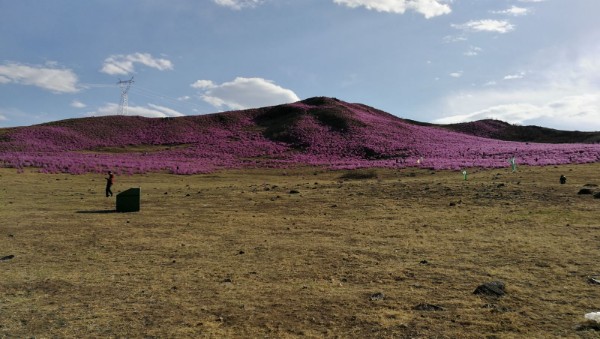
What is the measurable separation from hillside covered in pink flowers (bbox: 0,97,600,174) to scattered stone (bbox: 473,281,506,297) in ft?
115

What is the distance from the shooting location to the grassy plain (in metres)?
8.47

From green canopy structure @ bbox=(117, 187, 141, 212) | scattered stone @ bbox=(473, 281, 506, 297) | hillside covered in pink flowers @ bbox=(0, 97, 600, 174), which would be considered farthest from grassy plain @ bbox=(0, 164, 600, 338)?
hillside covered in pink flowers @ bbox=(0, 97, 600, 174)

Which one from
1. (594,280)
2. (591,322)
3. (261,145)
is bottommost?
(591,322)

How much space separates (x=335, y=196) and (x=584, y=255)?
53.8ft

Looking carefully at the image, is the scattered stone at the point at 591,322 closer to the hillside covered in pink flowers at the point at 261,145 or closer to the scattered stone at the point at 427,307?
the scattered stone at the point at 427,307

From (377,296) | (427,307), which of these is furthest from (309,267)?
(427,307)

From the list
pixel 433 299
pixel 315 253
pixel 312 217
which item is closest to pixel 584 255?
pixel 433 299

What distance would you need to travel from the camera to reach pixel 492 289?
988 centimetres

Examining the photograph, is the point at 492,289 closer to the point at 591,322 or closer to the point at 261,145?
the point at 591,322

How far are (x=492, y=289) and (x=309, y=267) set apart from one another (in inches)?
187

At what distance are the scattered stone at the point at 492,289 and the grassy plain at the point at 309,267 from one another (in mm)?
199

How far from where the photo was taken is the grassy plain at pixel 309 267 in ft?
27.8

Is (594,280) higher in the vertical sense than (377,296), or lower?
higher

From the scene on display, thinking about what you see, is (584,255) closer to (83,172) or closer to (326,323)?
(326,323)
